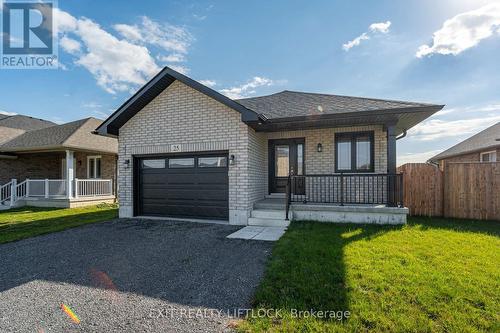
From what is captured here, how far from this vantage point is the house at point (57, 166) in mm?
12445

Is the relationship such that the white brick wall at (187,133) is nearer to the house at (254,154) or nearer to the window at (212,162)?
the house at (254,154)

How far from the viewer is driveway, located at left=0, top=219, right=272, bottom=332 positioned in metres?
2.68

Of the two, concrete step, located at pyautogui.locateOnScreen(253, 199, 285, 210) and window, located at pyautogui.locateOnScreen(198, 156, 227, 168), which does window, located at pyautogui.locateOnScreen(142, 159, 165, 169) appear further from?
concrete step, located at pyautogui.locateOnScreen(253, 199, 285, 210)

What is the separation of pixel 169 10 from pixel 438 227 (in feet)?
35.6

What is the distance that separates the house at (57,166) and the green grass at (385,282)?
12.3m

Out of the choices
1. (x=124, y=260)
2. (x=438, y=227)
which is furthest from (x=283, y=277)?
(x=438, y=227)

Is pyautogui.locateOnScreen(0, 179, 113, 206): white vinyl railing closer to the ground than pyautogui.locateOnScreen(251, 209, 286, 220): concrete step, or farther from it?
farther from it

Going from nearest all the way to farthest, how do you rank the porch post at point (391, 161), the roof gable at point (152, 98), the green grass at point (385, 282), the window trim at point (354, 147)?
the green grass at point (385, 282), the porch post at point (391, 161), the roof gable at point (152, 98), the window trim at point (354, 147)

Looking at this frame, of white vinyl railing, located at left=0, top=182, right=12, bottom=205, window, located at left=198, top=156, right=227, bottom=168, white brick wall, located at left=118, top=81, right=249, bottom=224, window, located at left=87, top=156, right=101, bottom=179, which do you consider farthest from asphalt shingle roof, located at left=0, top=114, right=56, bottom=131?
window, located at left=198, top=156, right=227, bottom=168

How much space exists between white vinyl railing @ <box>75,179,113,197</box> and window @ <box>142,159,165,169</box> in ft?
20.3

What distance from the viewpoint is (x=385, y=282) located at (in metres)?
3.31

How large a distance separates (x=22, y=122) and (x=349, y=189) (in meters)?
23.1

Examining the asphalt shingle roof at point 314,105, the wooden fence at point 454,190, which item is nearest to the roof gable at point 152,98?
the asphalt shingle roof at point 314,105

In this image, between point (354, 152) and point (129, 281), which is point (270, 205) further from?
point (129, 281)
